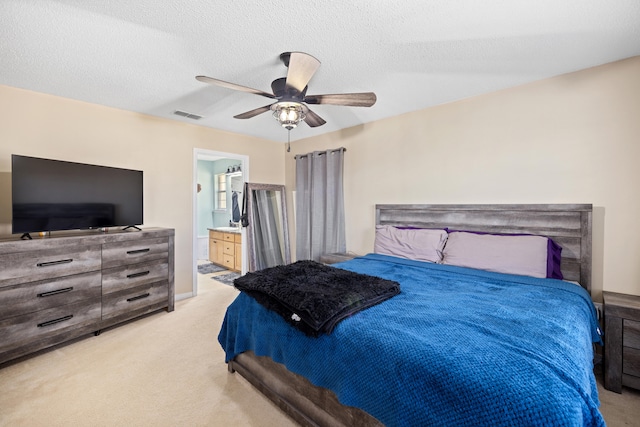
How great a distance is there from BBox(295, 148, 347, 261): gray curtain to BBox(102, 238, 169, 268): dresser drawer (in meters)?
2.00

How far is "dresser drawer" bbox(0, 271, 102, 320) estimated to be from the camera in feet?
7.19

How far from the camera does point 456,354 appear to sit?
110 cm

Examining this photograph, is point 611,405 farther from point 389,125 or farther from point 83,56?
point 83,56

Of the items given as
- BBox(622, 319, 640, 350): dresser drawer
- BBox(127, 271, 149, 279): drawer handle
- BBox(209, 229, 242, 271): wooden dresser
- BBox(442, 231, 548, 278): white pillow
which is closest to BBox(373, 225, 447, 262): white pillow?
BBox(442, 231, 548, 278): white pillow

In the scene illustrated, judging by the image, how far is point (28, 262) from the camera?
2287 millimetres

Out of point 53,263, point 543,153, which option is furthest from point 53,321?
point 543,153

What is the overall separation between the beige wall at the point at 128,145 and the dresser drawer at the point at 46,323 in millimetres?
953

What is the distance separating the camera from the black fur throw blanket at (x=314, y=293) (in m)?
1.47

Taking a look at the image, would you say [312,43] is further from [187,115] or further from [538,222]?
[538,222]

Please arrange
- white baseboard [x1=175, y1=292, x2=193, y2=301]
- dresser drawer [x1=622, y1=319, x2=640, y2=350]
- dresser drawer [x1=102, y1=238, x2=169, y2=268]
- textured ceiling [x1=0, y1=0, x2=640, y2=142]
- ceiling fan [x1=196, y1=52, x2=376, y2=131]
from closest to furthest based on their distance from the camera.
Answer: textured ceiling [x1=0, y1=0, x2=640, y2=142], dresser drawer [x1=622, y1=319, x2=640, y2=350], ceiling fan [x1=196, y1=52, x2=376, y2=131], dresser drawer [x1=102, y1=238, x2=169, y2=268], white baseboard [x1=175, y1=292, x2=193, y2=301]

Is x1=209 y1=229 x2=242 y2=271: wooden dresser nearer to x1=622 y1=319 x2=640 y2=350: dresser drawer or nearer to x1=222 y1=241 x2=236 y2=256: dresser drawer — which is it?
x1=222 y1=241 x2=236 y2=256: dresser drawer

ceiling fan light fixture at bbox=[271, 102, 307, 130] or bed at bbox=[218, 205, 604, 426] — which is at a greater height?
ceiling fan light fixture at bbox=[271, 102, 307, 130]

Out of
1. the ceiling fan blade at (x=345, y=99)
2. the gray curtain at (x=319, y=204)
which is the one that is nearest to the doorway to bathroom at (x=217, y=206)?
the gray curtain at (x=319, y=204)

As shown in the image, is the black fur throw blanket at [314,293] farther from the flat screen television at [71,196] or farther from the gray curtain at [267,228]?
the gray curtain at [267,228]
